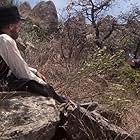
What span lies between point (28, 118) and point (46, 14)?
14.1 meters

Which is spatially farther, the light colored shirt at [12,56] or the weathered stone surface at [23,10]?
the weathered stone surface at [23,10]

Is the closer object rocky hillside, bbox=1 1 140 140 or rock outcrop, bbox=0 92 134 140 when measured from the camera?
rock outcrop, bbox=0 92 134 140

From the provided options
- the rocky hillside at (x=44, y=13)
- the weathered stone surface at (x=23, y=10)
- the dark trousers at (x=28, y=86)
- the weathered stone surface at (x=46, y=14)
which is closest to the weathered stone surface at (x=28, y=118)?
the dark trousers at (x=28, y=86)

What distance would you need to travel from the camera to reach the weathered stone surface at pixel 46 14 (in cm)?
1593

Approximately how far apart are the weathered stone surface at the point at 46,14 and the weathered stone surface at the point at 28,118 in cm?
1087

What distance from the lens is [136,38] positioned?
15930 millimetres

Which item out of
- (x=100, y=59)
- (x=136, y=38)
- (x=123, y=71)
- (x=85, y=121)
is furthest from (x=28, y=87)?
(x=136, y=38)

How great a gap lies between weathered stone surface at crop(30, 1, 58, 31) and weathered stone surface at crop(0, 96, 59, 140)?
10873mm

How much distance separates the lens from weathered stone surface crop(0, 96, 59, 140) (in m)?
4.01

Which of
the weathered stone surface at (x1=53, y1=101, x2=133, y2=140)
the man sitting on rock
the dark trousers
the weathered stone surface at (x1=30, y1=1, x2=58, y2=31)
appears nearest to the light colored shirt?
the man sitting on rock

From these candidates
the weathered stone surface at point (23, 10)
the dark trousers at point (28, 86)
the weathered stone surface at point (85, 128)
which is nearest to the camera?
the weathered stone surface at point (85, 128)

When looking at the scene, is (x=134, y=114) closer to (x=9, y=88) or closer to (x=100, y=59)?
(x=100, y=59)

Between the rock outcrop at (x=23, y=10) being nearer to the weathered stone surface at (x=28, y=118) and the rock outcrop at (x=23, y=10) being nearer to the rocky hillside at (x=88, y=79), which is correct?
the rocky hillside at (x=88, y=79)

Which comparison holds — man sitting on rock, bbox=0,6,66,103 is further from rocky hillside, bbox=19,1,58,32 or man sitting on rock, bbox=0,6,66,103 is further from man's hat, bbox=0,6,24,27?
rocky hillside, bbox=19,1,58,32
